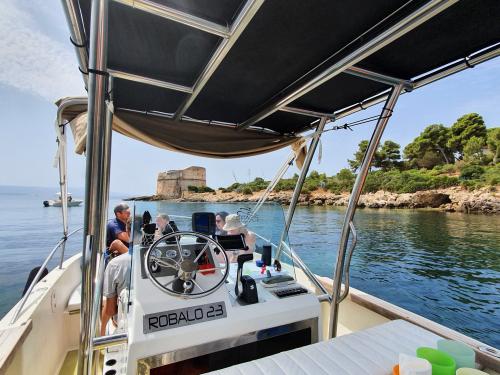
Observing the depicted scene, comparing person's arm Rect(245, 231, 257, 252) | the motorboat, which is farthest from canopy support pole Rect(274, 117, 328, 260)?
person's arm Rect(245, 231, 257, 252)

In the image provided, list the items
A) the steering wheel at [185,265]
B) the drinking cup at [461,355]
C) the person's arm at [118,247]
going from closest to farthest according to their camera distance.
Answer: the drinking cup at [461,355] → the steering wheel at [185,265] → the person's arm at [118,247]

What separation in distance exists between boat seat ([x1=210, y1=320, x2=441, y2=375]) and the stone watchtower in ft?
5.43

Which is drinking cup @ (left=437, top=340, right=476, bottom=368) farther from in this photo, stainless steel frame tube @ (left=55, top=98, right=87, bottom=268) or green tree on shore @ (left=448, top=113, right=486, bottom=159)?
green tree on shore @ (left=448, top=113, right=486, bottom=159)

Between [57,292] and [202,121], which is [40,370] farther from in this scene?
[202,121]

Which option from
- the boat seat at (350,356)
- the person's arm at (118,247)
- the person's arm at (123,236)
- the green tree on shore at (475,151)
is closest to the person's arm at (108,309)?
the person's arm at (118,247)

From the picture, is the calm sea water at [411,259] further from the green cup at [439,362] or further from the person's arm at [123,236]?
the green cup at [439,362]

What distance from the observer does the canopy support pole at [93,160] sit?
947 mm

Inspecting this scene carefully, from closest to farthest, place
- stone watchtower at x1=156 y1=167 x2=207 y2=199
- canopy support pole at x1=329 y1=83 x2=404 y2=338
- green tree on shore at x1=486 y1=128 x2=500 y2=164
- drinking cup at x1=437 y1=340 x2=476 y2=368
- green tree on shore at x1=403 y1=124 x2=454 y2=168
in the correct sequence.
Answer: drinking cup at x1=437 y1=340 x2=476 y2=368 → canopy support pole at x1=329 y1=83 x2=404 y2=338 → stone watchtower at x1=156 y1=167 x2=207 y2=199 → green tree on shore at x1=486 y1=128 x2=500 y2=164 → green tree on shore at x1=403 y1=124 x2=454 y2=168

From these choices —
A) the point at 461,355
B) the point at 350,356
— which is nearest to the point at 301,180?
the point at 350,356

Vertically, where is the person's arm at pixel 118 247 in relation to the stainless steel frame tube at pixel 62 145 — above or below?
below

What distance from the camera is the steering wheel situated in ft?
4.91

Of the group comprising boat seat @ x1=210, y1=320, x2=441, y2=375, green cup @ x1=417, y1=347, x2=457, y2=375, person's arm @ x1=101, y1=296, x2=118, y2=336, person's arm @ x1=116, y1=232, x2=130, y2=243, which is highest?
person's arm @ x1=116, y1=232, x2=130, y2=243

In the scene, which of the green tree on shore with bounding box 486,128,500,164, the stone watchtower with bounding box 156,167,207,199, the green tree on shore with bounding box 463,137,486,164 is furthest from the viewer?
the green tree on shore with bounding box 463,137,486,164

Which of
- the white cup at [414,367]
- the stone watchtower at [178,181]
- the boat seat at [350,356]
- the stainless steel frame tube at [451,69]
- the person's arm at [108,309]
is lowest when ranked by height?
the person's arm at [108,309]
